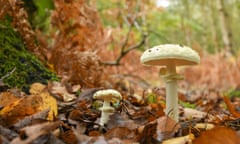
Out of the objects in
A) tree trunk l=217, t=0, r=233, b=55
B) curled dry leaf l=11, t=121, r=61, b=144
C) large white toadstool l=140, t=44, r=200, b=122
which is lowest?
curled dry leaf l=11, t=121, r=61, b=144

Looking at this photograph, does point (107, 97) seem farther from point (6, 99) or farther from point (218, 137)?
point (218, 137)

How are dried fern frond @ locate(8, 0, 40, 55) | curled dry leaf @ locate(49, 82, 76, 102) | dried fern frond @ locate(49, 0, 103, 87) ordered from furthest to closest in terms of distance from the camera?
1. dried fern frond @ locate(49, 0, 103, 87)
2. dried fern frond @ locate(8, 0, 40, 55)
3. curled dry leaf @ locate(49, 82, 76, 102)

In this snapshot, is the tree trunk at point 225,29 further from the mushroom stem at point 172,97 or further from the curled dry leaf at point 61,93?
the mushroom stem at point 172,97

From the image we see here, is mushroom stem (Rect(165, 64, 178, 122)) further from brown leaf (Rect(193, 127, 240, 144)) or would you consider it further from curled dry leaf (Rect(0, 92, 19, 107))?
curled dry leaf (Rect(0, 92, 19, 107))

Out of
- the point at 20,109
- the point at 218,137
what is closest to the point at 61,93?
the point at 20,109

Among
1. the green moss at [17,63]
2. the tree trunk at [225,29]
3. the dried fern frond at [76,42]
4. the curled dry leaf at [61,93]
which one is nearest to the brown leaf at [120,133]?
the curled dry leaf at [61,93]

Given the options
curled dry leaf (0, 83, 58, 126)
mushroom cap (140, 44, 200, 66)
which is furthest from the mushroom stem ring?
curled dry leaf (0, 83, 58, 126)
